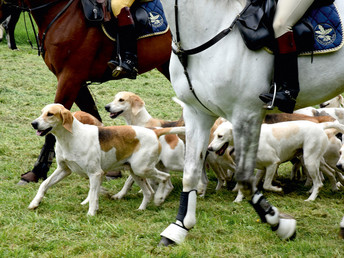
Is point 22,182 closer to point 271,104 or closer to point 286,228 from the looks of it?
point 286,228

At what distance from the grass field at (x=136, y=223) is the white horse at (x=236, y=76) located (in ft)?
1.72

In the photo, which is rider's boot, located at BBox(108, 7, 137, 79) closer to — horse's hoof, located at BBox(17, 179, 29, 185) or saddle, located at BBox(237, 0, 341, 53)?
horse's hoof, located at BBox(17, 179, 29, 185)

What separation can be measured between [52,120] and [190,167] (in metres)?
1.70

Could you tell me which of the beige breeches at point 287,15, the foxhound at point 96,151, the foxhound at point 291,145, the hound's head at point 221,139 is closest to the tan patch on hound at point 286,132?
the foxhound at point 291,145

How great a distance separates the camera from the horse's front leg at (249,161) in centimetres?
437

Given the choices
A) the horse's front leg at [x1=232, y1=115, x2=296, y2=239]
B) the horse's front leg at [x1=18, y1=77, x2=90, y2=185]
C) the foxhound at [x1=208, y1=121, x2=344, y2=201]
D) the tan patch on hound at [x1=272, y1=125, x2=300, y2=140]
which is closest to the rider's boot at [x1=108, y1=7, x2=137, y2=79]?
the horse's front leg at [x1=18, y1=77, x2=90, y2=185]

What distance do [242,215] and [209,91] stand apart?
80.1 inches

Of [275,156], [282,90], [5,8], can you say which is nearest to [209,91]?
[282,90]

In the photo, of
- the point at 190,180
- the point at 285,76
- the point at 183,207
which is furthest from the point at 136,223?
the point at 285,76

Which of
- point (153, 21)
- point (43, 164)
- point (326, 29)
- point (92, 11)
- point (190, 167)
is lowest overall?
point (43, 164)

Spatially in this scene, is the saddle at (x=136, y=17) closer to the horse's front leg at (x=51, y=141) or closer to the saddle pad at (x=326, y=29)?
the horse's front leg at (x=51, y=141)

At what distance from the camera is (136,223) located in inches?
215

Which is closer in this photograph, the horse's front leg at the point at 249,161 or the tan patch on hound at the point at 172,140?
the horse's front leg at the point at 249,161

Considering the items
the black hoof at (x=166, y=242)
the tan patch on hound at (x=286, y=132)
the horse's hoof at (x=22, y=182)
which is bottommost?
the horse's hoof at (x=22, y=182)
